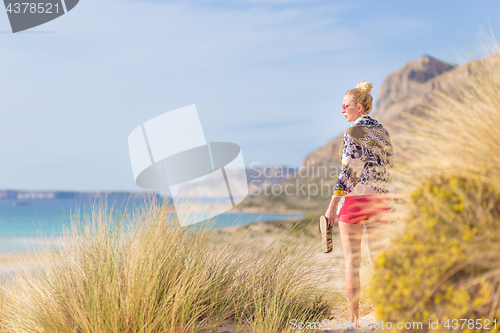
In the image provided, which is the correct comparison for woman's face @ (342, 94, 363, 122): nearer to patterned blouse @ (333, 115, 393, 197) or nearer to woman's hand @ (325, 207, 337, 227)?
patterned blouse @ (333, 115, 393, 197)

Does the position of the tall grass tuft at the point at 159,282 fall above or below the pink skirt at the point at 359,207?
below

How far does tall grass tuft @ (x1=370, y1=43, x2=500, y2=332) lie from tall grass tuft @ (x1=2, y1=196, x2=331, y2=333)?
1.42 meters

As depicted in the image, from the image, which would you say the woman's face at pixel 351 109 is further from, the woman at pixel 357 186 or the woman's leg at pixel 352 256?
the woman's leg at pixel 352 256

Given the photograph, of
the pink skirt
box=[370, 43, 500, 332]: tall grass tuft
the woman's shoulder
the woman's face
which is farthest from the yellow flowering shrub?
the woman's face

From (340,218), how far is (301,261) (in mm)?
845

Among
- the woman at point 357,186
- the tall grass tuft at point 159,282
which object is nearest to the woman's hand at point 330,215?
the woman at point 357,186

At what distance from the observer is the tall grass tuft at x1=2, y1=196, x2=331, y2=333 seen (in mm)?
2834

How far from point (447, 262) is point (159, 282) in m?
2.25

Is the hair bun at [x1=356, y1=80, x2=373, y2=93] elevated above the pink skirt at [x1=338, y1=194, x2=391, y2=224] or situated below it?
above

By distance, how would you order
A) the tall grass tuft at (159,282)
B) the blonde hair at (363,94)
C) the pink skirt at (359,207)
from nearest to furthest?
the tall grass tuft at (159,282) < the pink skirt at (359,207) < the blonde hair at (363,94)

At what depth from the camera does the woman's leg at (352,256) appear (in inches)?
120

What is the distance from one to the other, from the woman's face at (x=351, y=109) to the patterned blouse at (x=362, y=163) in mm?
197

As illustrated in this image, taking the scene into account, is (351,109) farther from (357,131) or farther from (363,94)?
(357,131)

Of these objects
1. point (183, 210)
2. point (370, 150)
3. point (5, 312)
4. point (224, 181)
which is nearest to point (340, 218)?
point (370, 150)
